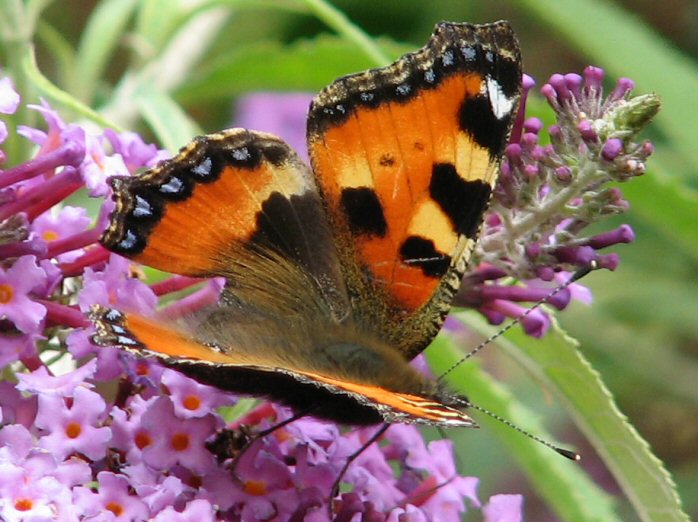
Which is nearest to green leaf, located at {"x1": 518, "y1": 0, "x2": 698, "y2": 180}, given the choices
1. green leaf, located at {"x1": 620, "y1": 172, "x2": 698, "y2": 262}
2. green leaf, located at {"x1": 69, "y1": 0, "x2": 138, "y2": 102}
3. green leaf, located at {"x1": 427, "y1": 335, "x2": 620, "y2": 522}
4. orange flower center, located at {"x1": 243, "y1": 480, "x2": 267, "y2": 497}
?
green leaf, located at {"x1": 620, "y1": 172, "x2": 698, "y2": 262}

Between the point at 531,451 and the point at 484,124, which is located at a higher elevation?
the point at 484,124

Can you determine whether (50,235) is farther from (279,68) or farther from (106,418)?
(279,68)

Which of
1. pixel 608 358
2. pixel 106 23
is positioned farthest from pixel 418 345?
pixel 608 358

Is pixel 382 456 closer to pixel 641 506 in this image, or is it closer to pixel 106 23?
pixel 641 506

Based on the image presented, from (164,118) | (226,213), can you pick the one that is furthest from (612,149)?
(164,118)

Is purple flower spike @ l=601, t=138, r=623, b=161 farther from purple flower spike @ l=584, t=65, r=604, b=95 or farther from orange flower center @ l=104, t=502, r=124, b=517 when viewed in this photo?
orange flower center @ l=104, t=502, r=124, b=517
